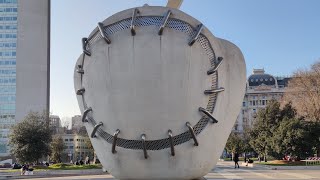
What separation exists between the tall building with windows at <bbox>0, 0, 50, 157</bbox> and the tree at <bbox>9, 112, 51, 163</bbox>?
67242mm

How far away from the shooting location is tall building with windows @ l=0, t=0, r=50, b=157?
362ft

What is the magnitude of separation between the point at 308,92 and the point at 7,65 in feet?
276

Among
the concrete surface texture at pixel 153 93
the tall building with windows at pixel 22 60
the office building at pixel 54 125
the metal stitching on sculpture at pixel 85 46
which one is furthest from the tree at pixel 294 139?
the tall building with windows at pixel 22 60

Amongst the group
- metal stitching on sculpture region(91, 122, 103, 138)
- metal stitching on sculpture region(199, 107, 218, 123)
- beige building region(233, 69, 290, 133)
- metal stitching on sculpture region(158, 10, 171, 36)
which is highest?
beige building region(233, 69, 290, 133)

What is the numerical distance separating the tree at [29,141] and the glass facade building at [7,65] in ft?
226

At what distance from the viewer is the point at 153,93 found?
1166 cm

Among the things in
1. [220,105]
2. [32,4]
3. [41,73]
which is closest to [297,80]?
[220,105]

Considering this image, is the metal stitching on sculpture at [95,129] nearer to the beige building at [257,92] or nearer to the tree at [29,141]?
the tree at [29,141]

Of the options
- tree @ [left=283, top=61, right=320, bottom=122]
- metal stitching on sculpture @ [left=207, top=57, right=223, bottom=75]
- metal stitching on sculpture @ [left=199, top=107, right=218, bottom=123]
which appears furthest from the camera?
tree @ [left=283, top=61, right=320, bottom=122]

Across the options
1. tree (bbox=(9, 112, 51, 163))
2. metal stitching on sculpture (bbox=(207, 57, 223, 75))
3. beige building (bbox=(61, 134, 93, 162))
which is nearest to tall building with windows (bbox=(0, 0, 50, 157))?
beige building (bbox=(61, 134, 93, 162))

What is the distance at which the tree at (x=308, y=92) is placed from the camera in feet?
177

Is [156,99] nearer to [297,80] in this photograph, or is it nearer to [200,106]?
[200,106]

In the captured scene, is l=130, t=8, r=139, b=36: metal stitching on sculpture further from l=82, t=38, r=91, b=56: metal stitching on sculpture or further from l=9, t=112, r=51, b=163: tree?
l=9, t=112, r=51, b=163: tree

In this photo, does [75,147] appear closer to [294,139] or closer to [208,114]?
[294,139]
